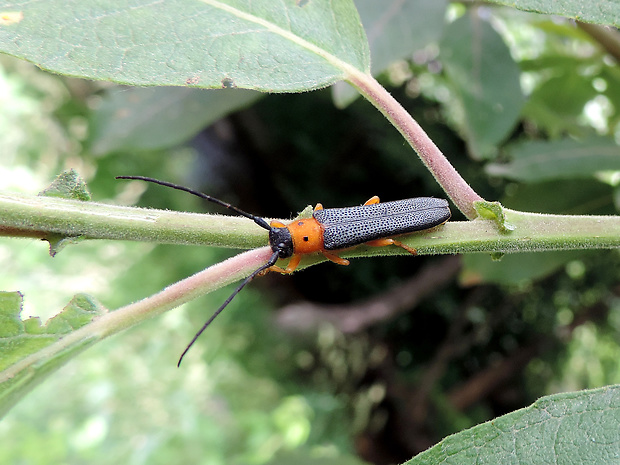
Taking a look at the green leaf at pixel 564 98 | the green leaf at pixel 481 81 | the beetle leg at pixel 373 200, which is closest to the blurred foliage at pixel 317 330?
the green leaf at pixel 564 98

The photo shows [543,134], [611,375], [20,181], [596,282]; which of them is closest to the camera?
[543,134]

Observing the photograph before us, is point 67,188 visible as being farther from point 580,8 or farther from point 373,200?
point 580,8

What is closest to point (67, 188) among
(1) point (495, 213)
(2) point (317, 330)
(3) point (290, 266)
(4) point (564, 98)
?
(3) point (290, 266)

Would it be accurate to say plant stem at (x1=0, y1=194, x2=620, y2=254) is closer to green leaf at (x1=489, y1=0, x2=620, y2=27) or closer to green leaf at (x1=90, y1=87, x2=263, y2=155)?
green leaf at (x1=489, y1=0, x2=620, y2=27)

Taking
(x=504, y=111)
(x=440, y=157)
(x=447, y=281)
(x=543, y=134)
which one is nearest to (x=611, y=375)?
(x=447, y=281)

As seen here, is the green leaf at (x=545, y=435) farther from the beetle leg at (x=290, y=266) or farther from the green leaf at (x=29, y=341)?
the green leaf at (x=29, y=341)

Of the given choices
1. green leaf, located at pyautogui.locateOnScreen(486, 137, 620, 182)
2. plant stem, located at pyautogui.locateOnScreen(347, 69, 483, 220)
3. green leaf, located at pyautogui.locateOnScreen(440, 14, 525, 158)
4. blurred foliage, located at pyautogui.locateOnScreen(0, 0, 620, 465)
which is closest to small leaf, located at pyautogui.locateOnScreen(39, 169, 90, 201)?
plant stem, located at pyautogui.locateOnScreen(347, 69, 483, 220)

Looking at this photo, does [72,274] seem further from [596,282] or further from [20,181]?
[596,282]
